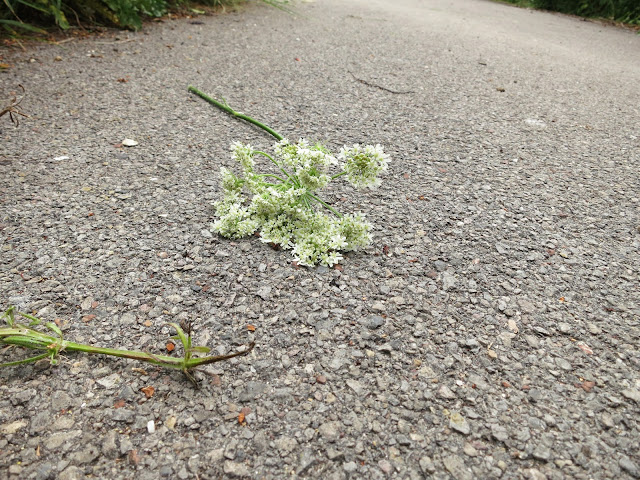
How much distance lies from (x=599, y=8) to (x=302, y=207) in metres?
7.89

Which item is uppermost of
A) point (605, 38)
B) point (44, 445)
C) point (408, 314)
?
point (605, 38)

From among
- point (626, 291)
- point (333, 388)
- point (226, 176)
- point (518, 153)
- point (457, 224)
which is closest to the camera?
point (333, 388)

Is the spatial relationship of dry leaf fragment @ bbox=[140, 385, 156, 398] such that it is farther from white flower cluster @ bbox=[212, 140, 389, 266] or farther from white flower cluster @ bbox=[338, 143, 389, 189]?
white flower cluster @ bbox=[338, 143, 389, 189]

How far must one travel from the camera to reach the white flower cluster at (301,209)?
5.20 ft

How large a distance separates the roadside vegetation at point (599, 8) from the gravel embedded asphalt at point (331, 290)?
5.01m

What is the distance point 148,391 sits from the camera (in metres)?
1.19

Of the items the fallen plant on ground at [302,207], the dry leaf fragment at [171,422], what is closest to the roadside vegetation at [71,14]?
the fallen plant on ground at [302,207]

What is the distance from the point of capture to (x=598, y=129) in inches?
114

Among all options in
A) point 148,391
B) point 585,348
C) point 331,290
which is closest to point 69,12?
point 331,290

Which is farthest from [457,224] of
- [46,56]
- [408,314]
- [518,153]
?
[46,56]

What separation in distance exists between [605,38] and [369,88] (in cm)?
422

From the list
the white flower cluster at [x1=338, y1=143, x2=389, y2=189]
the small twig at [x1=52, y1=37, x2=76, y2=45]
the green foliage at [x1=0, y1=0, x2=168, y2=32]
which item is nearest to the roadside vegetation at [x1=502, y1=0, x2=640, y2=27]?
the green foliage at [x1=0, y1=0, x2=168, y2=32]

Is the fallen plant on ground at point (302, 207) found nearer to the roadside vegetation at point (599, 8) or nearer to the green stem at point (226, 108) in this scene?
the green stem at point (226, 108)

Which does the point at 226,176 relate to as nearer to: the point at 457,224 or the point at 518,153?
the point at 457,224
